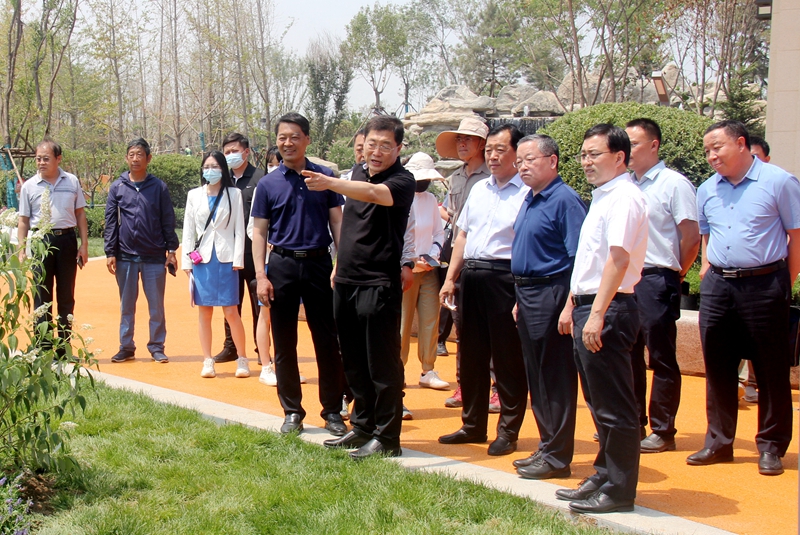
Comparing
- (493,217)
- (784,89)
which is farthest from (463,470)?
(784,89)

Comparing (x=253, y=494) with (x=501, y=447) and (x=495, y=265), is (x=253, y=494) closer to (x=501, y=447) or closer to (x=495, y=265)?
(x=501, y=447)

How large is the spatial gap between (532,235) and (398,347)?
1084 millimetres

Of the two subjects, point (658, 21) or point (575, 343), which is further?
point (658, 21)

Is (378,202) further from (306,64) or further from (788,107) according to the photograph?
(306,64)

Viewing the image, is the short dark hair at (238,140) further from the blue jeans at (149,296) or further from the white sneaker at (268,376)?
the white sneaker at (268,376)

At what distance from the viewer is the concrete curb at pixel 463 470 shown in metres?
3.86

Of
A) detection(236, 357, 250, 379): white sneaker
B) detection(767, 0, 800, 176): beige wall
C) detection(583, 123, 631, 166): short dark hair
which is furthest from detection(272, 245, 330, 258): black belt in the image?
detection(767, 0, 800, 176): beige wall

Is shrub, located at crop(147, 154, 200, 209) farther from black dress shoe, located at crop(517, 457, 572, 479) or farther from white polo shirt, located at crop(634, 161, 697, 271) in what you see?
black dress shoe, located at crop(517, 457, 572, 479)

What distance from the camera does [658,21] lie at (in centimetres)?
1945

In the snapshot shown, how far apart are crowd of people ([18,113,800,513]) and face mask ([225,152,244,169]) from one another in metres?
2.28

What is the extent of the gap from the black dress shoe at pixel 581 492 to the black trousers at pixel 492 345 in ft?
3.45

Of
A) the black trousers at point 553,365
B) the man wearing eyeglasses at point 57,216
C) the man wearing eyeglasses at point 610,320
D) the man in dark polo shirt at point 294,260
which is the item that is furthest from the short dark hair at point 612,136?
the man wearing eyeglasses at point 57,216

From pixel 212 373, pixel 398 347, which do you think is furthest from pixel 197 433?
pixel 212 373

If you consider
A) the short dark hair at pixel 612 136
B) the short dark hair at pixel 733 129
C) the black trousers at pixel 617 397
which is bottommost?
the black trousers at pixel 617 397
